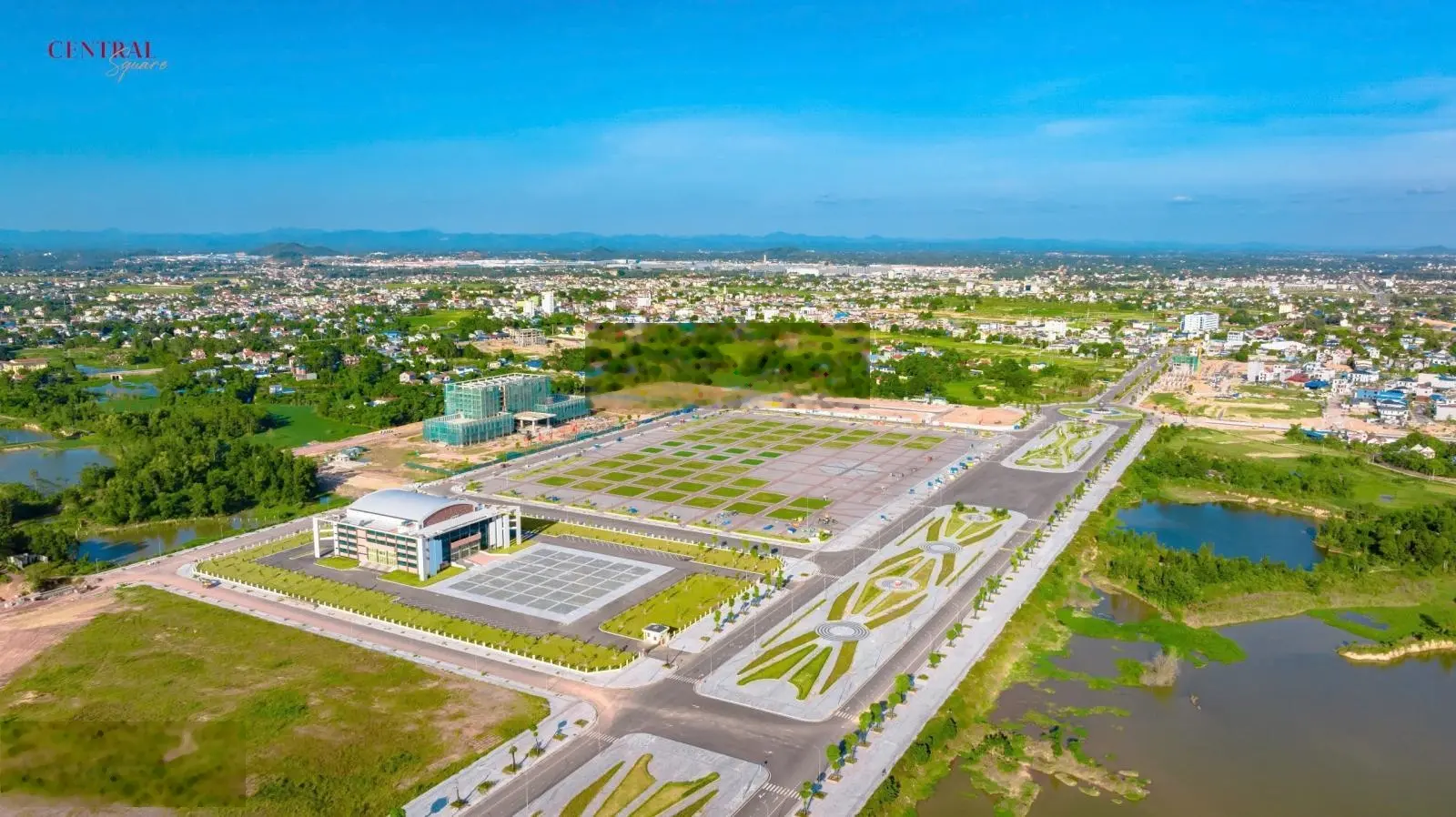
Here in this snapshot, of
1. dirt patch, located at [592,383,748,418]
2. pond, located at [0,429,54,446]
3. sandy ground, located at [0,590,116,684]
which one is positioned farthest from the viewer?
dirt patch, located at [592,383,748,418]

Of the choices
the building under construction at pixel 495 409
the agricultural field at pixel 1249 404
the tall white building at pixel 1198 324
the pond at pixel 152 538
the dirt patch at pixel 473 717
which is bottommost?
the pond at pixel 152 538

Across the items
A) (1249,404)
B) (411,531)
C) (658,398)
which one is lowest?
(1249,404)

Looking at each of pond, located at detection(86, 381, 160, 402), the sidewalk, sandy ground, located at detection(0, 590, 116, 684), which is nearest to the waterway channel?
the sidewalk

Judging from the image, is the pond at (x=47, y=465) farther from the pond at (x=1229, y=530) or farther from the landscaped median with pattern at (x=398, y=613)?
the pond at (x=1229, y=530)

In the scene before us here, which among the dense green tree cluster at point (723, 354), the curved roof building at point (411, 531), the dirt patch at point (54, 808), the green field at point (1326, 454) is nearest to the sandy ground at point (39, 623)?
the curved roof building at point (411, 531)

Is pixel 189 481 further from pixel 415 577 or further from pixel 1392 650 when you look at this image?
pixel 1392 650

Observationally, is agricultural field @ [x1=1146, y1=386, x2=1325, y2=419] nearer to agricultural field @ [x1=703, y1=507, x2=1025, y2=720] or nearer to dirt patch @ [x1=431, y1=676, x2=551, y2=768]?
agricultural field @ [x1=703, y1=507, x2=1025, y2=720]

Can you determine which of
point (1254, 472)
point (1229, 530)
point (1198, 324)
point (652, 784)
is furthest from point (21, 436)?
point (1198, 324)
